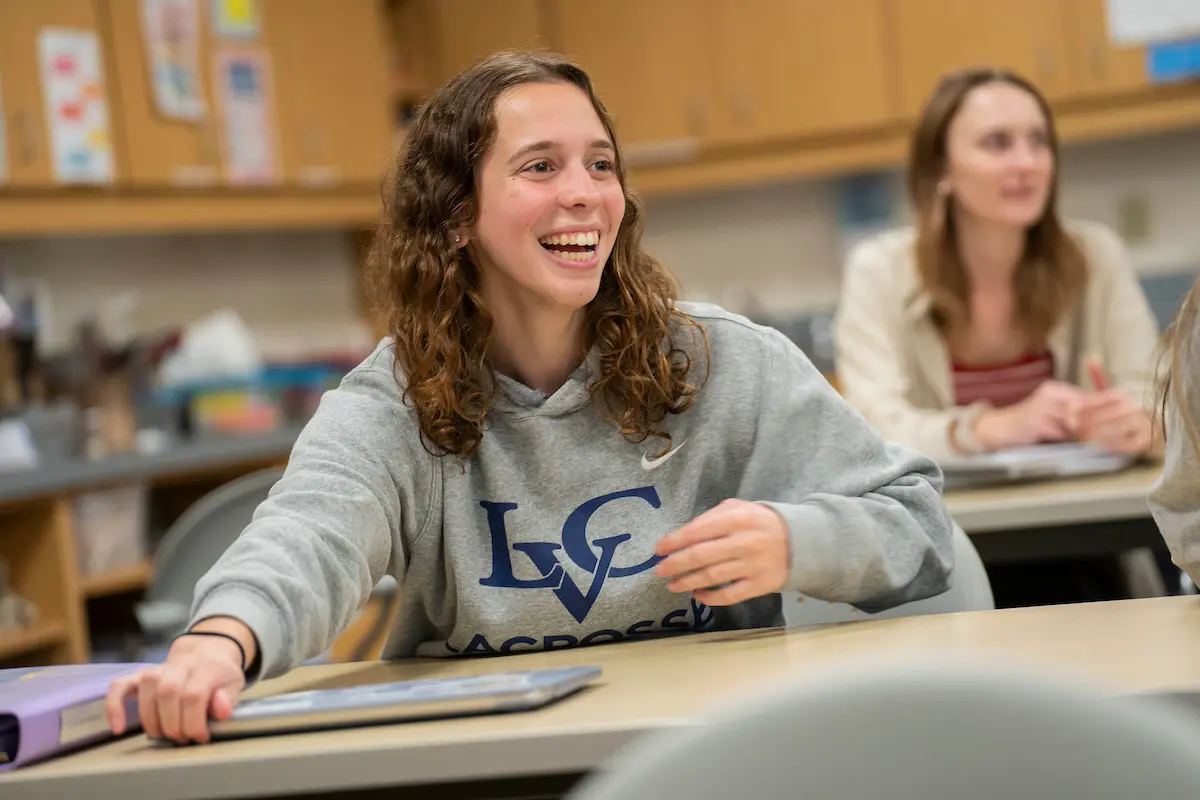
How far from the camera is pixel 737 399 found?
4.63ft

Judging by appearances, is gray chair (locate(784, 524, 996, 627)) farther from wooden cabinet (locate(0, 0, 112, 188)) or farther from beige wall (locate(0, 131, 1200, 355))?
wooden cabinet (locate(0, 0, 112, 188))

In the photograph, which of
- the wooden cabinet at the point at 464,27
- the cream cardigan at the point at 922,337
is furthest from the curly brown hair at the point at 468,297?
the wooden cabinet at the point at 464,27

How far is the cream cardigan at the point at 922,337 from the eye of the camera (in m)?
2.38

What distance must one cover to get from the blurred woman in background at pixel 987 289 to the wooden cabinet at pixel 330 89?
2.04 metres

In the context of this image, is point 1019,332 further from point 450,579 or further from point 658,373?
point 450,579

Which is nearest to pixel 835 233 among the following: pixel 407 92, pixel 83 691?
pixel 407 92

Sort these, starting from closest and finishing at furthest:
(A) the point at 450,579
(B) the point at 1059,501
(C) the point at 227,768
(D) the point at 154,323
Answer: (C) the point at 227,768, (A) the point at 450,579, (B) the point at 1059,501, (D) the point at 154,323

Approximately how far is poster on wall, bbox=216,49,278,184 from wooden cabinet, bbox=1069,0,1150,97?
7.69 ft

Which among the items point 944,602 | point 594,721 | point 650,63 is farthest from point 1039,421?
point 650,63

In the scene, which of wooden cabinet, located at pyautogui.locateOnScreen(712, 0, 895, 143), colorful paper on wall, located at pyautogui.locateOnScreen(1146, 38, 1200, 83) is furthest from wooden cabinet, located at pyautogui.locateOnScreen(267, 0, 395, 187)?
colorful paper on wall, located at pyautogui.locateOnScreen(1146, 38, 1200, 83)

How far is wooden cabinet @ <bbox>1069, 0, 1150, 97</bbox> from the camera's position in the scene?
397cm

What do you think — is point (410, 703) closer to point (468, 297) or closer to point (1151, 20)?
point (468, 297)

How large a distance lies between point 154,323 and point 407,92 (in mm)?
1206

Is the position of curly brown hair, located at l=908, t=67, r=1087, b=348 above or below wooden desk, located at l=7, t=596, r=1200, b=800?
above
